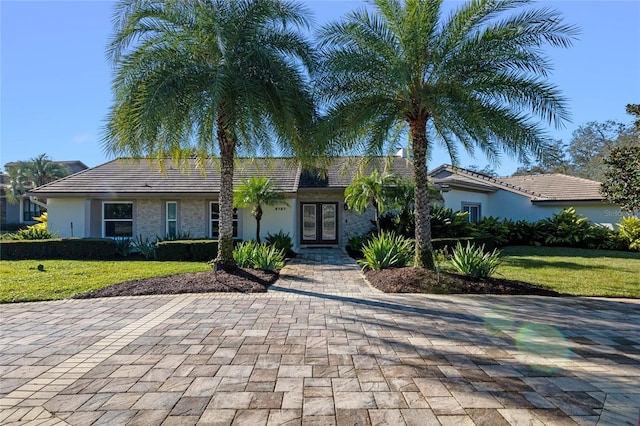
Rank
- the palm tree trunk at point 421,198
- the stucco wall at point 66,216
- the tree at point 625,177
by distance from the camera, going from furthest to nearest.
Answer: the stucco wall at point 66,216
the tree at point 625,177
the palm tree trunk at point 421,198

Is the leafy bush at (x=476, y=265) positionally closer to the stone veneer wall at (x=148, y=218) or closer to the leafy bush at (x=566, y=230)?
the leafy bush at (x=566, y=230)

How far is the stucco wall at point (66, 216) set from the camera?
674 inches

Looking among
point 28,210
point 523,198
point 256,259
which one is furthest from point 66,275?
point 28,210

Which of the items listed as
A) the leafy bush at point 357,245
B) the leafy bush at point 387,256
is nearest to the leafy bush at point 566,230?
the leafy bush at point 357,245

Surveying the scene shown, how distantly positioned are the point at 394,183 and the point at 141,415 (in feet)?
42.1

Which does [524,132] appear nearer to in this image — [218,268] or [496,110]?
[496,110]

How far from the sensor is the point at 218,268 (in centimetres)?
970

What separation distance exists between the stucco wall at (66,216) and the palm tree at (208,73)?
1019 centimetres

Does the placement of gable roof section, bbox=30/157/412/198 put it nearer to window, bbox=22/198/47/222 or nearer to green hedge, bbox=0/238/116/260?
green hedge, bbox=0/238/116/260

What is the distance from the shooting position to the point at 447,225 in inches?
642

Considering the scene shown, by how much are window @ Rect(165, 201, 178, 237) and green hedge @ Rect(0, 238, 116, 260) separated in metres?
2.92

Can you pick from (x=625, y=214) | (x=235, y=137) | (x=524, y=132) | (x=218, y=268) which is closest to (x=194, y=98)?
(x=235, y=137)

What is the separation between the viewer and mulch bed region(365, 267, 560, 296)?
8.44 m

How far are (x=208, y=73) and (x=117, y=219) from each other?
1177 cm
